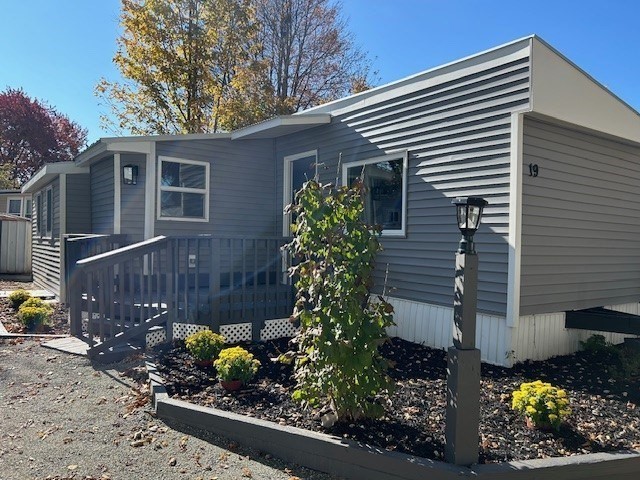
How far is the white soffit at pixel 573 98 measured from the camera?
462 centimetres

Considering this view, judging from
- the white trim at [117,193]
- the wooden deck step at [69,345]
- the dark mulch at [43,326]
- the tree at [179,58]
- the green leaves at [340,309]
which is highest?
the tree at [179,58]

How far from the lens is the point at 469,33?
1094cm

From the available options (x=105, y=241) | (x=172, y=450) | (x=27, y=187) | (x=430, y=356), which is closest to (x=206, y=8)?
(x=27, y=187)

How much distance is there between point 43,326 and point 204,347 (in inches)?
139

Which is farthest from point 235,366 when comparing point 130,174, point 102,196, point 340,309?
point 102,196

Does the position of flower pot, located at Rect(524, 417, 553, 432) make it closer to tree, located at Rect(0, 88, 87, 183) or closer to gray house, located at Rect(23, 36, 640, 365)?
gray house, located at Rect(23, 36, 640, 365)

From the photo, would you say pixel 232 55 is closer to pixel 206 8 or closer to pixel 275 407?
pixel 206 8

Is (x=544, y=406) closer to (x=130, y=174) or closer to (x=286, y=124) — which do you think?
(x=286, y=124)

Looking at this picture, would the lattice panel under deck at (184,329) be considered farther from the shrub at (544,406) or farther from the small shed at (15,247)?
the small shed at (15,247)

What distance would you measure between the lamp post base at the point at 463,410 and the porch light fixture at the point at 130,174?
21.3 feet

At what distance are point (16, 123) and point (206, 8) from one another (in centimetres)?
1980

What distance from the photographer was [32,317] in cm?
640

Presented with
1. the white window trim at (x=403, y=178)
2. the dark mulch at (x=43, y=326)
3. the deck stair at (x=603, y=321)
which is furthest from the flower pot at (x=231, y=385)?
the deck stair at (x=603, y=321)

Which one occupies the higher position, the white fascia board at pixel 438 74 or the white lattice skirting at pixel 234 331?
the white fascia board at pixel 438 74
